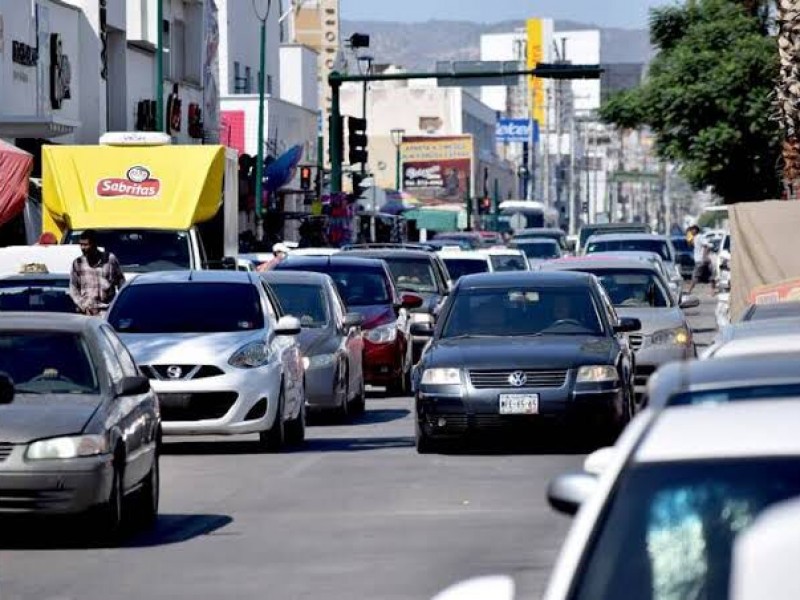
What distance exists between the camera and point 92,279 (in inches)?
1008

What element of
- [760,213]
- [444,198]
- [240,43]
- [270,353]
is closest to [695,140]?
[240,43]

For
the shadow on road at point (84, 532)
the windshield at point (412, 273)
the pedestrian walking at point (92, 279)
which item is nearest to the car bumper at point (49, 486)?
the shadow on road at point (84, 532)

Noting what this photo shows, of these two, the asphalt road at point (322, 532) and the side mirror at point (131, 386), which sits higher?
the side mirror at point (131, 386)

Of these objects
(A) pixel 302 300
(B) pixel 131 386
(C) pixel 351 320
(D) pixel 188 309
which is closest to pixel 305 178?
(A) pixel 302 300

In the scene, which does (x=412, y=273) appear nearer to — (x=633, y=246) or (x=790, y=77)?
(x=790, y=77)

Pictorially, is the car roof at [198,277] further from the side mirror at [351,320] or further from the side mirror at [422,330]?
the side mirror at [351,320]

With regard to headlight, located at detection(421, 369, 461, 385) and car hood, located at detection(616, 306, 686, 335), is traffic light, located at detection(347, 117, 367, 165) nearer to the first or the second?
car hood, located at detection(616, 306, 686, 335)

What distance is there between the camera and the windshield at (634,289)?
29344mm

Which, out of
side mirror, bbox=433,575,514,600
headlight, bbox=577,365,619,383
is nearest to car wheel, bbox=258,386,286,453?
headlight, bbox=577,365,619,383

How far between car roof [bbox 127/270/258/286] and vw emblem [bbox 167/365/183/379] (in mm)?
1709

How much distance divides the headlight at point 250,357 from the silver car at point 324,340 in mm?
3321

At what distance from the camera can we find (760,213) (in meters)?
30.6

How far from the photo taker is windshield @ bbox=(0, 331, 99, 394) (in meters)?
15.0

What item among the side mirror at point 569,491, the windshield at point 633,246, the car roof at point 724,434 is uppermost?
the car roof at point 724,434
